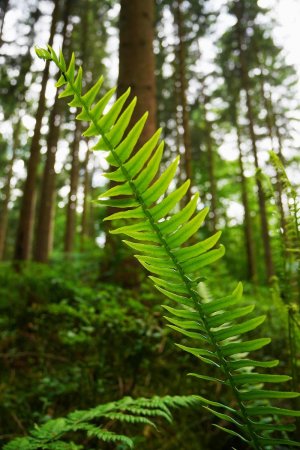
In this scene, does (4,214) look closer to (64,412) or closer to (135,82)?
(135,82)

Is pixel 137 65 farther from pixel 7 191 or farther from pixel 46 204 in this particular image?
pixel 7 191

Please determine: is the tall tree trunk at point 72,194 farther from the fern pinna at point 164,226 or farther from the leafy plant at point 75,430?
the fern pinna at point 164,226

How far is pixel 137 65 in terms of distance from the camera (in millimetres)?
4949

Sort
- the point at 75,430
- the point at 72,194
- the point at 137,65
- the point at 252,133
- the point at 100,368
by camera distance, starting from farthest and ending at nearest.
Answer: the point at 72,194
the point at 252,133
the point at 137,65
the point at 100,368
the point at 75,430

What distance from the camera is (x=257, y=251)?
1727 centimetres

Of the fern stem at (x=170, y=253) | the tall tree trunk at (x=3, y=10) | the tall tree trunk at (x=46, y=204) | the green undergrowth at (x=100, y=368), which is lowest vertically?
the green undergrowth at (x=100, y=368)

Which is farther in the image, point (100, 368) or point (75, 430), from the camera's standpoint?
point (100, 368)

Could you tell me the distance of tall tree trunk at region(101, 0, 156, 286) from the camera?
4.48 metres

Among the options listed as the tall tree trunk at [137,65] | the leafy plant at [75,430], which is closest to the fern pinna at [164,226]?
the leafy plant at [75,430]

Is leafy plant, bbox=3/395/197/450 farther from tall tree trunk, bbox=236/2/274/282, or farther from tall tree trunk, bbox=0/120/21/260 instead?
tall tree trunk, bbox=0/120/21/260

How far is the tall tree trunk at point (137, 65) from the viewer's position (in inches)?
176

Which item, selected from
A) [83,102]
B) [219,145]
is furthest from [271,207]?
[219,145]

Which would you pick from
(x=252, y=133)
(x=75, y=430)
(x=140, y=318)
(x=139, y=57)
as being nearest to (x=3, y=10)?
(x=252, y=133)

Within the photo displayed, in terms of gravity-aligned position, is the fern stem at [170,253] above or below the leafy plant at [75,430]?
above
